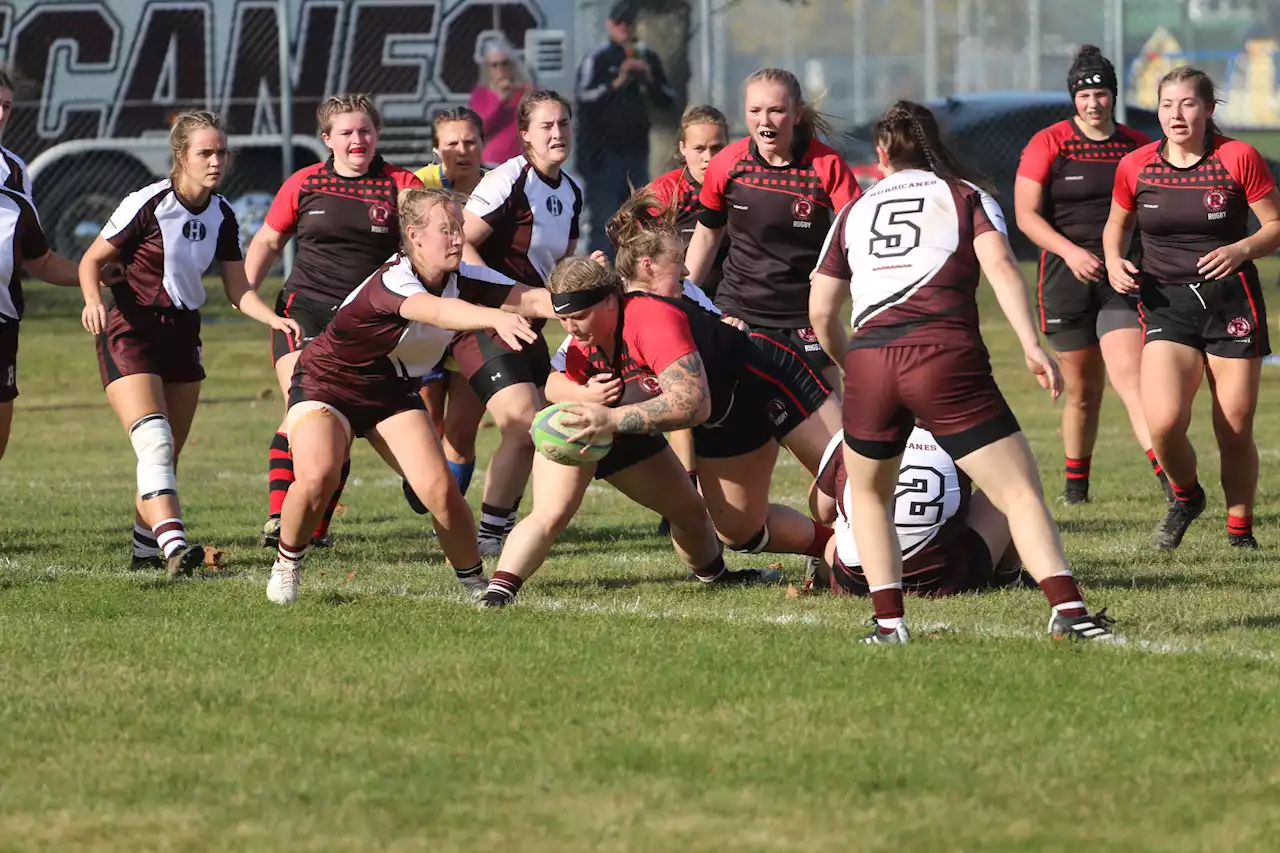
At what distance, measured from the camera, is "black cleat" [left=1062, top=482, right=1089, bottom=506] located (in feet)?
34.9

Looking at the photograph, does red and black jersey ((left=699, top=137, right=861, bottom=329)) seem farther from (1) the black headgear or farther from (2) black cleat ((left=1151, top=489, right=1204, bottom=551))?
(2) black cleat ((left=1151, top=489, right=1204, bottom=551))

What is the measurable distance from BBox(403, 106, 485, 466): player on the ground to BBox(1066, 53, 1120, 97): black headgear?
10.4ft

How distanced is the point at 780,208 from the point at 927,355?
2.99 meters

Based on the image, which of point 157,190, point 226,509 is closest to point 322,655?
point 157,190

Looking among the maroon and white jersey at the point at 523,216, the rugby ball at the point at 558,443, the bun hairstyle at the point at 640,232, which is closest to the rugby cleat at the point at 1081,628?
the rugby ball at the point at 558,443

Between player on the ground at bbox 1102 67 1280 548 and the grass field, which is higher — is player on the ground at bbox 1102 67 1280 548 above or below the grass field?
above

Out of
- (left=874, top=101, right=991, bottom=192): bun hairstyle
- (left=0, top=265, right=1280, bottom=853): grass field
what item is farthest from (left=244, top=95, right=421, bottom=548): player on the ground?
(left=874, top=101, right=991, bottom=192): bun hairstyle

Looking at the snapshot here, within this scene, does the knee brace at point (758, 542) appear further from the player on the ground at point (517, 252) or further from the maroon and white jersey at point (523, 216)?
the maroon and white jersey at point (523, 216)

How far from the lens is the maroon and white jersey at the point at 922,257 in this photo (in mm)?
6211

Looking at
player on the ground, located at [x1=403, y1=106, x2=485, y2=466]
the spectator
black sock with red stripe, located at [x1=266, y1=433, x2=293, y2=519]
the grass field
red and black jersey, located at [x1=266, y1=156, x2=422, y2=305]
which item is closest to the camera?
the grass field

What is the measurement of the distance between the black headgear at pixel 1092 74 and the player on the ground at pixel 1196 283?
3.90 feet

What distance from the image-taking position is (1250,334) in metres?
8.67

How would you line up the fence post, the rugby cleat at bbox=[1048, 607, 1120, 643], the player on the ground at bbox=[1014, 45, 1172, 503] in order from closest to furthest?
the rugby cleat at bbox=[1048, 607, 1120, 643], the player on the ground at bbox=[1014, 45, 1172, 503], the fence post

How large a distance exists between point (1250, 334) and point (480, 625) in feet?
13.1
